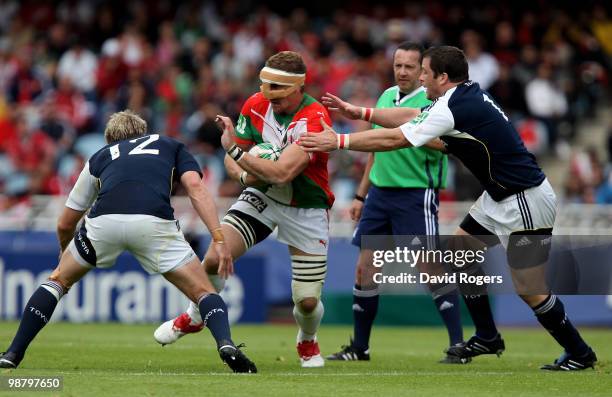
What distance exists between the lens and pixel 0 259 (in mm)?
17766

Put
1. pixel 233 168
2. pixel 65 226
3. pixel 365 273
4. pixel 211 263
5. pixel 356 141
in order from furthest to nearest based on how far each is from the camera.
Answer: pixel 365 273, pixel 233 168, pixel 211 263, pixel 356 141, pixel 65 226

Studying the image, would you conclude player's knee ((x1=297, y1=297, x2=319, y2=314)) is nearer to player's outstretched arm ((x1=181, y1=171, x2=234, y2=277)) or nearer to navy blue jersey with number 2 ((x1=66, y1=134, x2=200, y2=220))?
player's outstretched arm ((x1=181, y1=171, x2=234, y2=277))

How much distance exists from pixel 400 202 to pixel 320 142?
6.89 feet

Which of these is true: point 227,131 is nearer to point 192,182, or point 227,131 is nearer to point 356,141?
point 192,182

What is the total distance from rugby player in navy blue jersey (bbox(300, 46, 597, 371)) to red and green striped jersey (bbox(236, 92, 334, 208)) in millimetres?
254

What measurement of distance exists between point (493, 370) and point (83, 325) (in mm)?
7808

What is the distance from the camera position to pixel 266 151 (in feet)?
33.8

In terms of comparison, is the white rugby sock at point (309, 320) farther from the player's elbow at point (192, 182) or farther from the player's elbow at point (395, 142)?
the player's elbow at point (192, 182)

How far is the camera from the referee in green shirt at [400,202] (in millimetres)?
11570

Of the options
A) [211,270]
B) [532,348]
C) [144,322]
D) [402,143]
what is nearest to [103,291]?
[144,322]

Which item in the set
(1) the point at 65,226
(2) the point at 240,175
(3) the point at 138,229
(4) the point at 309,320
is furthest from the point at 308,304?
(1) the point at 65,226

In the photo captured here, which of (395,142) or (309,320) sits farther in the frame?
(309,320)

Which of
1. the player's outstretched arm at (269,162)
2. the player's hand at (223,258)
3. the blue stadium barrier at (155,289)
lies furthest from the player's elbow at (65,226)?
the blue stadium barrier at (155,289)

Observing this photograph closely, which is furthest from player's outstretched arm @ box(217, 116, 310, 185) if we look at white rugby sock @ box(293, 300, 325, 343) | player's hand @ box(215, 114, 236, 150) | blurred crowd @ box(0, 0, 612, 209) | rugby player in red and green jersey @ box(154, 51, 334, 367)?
blurred crowd @ box(0, 0, 612, 209)
